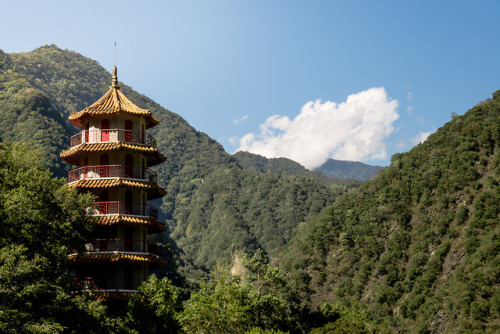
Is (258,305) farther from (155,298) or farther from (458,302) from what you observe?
(458,302)

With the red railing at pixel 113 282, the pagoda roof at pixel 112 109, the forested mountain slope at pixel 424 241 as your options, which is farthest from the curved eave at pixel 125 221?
the forested mountain slope at pixel 424 241

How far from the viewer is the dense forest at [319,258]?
1586 inches

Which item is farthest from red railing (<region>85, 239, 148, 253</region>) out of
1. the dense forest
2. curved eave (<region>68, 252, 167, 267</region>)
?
the dense forest

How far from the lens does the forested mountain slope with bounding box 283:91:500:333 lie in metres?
84.8

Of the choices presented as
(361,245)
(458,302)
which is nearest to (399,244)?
(361,245)

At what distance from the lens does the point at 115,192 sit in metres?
51.8

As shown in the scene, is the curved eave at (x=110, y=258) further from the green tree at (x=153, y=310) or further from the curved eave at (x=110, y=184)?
the curved eave at (x=110, y=184)

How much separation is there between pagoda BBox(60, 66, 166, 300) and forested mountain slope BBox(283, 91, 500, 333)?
44.7 meters

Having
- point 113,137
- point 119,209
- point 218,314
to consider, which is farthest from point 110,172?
point 218,314

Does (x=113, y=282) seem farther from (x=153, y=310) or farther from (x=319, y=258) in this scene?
(x=319, y=258)

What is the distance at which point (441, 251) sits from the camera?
9619 cm

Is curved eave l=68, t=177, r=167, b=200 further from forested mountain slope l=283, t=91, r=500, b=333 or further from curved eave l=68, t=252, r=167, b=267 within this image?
forested mountain slope l=283, t=91, r=500, b=333

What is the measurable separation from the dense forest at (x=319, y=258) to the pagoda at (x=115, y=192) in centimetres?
244

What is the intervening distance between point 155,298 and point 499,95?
88.5 metres
